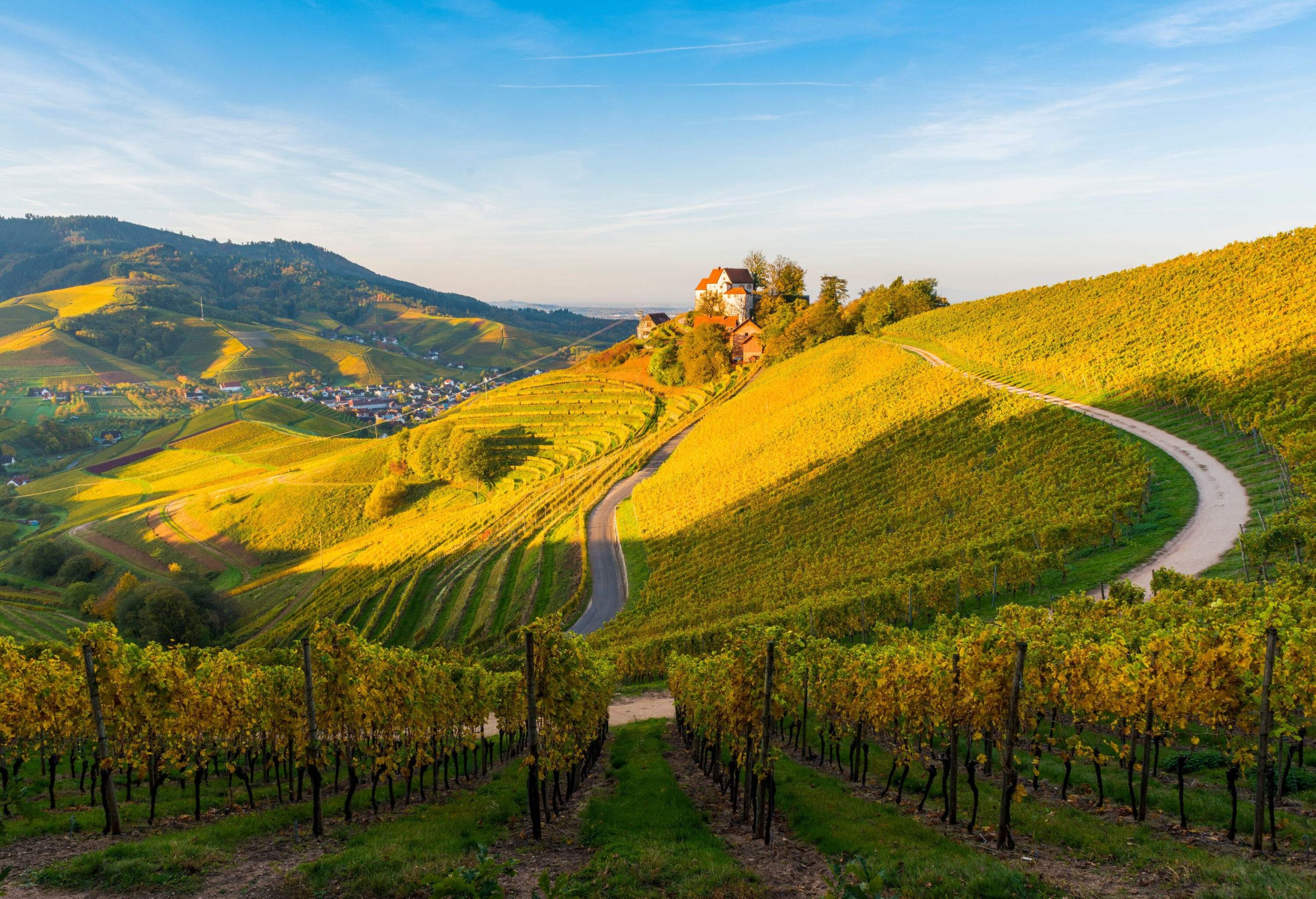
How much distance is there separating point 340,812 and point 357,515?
10443cm

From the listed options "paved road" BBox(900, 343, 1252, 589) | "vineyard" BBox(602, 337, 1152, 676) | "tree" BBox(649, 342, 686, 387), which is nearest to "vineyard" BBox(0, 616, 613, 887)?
"vineyard" BBox(602, 337, 1152, 676)

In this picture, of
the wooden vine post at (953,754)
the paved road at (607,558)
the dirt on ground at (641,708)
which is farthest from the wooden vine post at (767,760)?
the paved road at (607,558)

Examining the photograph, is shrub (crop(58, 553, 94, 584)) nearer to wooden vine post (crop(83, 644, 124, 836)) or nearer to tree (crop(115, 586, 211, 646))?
tree (crop(115, 586, 211, 646))

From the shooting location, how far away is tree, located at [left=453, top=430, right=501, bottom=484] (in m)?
111

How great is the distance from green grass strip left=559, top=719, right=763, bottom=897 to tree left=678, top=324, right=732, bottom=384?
112135 mm

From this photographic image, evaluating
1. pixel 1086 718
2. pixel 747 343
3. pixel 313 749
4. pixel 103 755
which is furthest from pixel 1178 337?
pixel 103 755

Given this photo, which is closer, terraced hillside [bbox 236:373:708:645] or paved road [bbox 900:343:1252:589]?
paved road [bbox 900:343:1252:589]

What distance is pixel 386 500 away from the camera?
113 m

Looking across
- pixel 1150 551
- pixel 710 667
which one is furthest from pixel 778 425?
pixel 710 667

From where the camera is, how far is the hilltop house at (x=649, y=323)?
186 meters

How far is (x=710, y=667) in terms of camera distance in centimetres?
2539

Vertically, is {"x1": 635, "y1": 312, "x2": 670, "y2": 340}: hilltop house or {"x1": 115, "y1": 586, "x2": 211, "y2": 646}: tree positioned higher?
{"x1": 635, "y1": 312, "x2": 670, "y2": 340}: hilltop house

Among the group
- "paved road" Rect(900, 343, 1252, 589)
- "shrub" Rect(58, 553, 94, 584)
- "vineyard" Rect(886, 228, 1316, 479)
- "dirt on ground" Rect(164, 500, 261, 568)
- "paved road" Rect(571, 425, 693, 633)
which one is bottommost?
"shrub" Rect(58, 553, 94, 584)

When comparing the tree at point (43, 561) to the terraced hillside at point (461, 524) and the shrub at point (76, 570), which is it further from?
the terraced hillside at point (461, 524)
